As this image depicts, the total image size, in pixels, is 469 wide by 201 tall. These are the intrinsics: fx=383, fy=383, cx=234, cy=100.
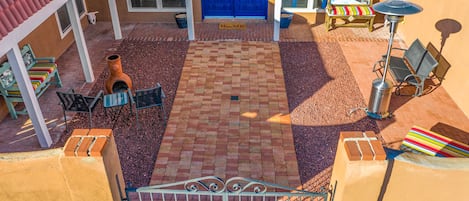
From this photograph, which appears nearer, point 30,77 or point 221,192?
point 221,192

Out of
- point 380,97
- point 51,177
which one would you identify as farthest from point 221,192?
point 380,97

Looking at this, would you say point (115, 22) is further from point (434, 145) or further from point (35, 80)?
point (434, 145)

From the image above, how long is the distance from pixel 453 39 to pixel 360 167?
719 cm

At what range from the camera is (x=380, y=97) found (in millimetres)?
8328

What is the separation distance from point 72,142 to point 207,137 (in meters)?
4.16

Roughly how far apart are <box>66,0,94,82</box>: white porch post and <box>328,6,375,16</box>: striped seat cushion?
7640 mm

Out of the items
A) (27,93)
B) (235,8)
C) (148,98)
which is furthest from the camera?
(235,8)

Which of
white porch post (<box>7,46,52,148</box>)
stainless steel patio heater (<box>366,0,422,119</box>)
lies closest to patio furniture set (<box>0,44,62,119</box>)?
white porch post (<box>7,46,52,148</box>)

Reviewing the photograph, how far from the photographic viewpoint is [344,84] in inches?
390

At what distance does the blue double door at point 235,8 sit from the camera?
13.6m

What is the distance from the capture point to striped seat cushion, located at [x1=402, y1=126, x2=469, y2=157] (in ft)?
21.8

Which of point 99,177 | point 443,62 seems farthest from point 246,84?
A: point 99,177

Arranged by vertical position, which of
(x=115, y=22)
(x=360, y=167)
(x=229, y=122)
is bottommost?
(x=229, y=122)

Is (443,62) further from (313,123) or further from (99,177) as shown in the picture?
(99,177)
